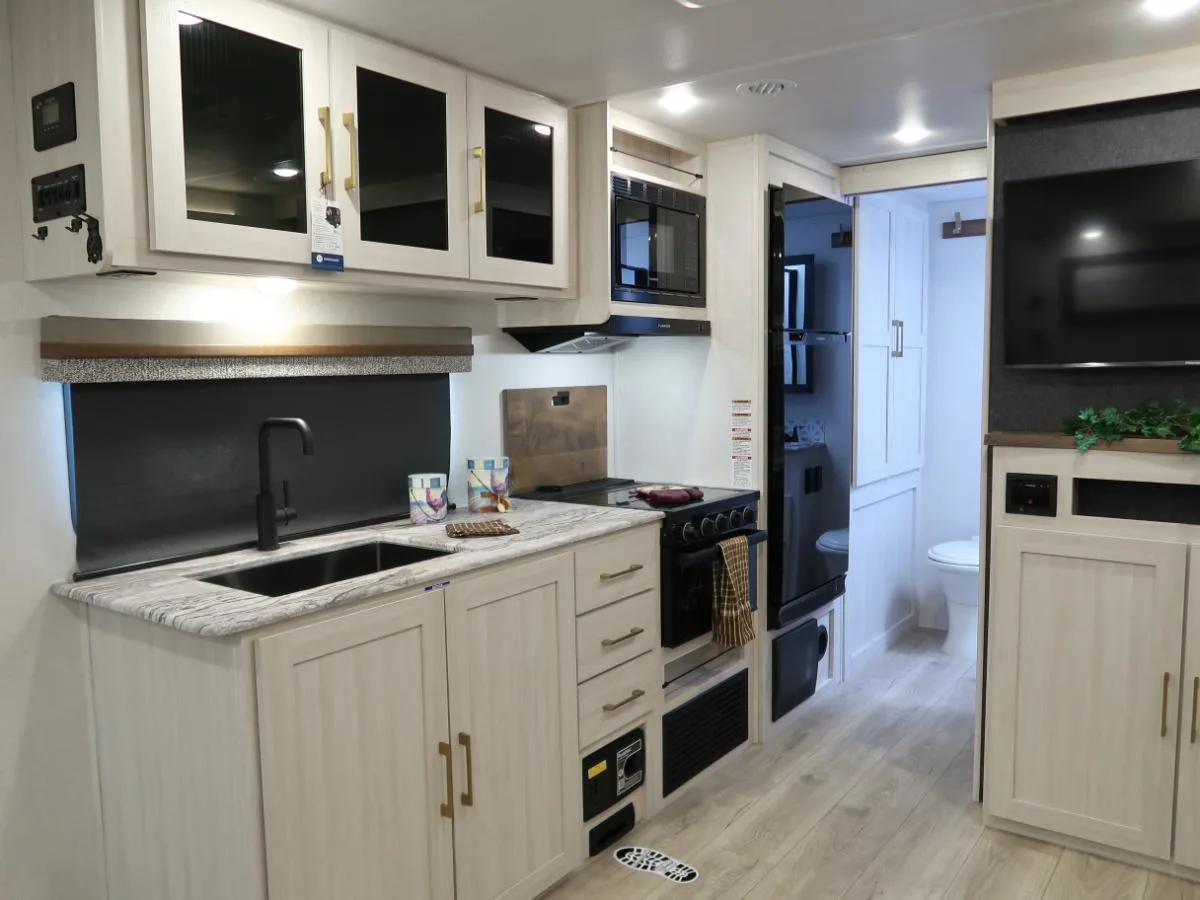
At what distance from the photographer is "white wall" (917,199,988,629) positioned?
4.91 m

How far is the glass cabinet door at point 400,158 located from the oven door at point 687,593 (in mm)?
1158

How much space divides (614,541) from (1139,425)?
1.52 metres

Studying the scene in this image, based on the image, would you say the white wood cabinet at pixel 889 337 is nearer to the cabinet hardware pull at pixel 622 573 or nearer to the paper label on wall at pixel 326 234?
the cabinet hardware pull at pixel 622 573

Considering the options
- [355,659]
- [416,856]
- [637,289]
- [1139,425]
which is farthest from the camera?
[637,289]

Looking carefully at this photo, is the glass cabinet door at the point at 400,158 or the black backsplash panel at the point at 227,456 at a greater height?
the glass cabinet door at the point at 400,158

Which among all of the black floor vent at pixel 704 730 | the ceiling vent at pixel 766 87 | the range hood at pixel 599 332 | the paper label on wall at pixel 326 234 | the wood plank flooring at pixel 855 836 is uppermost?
the ceiling vent at pixel 766 87

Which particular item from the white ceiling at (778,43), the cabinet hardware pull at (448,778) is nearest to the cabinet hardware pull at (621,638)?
the cabinet hardware pull at (448,778)

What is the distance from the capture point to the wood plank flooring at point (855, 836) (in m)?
2.55

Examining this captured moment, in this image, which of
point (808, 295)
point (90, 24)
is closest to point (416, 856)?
point (90, 24)

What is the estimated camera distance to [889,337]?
448 cm

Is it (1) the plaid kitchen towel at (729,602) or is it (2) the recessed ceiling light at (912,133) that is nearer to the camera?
(1) the plaid kitchen towel at (729,602)

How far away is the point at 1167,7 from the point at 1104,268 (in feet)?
2.35

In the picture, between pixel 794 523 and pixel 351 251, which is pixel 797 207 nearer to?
pixel 794 523

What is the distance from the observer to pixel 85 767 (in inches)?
83.9
